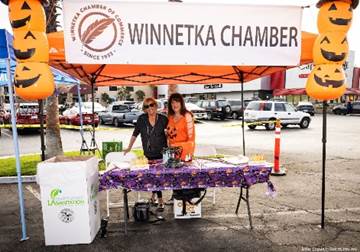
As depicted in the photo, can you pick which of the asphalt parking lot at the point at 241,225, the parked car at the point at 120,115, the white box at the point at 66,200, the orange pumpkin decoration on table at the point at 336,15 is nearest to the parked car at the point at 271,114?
the parked car at the point at 120,115

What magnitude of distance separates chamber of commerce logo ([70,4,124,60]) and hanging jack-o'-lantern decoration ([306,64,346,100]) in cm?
269

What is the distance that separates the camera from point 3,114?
22.2m

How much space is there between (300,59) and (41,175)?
3924 mm

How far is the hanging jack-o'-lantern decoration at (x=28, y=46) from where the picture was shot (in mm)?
3924

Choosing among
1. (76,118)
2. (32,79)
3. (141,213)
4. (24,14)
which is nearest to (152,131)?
(141,213)

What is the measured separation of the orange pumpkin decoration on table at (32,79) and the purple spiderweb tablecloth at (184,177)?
4.64ft

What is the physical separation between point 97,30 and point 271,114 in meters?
17.5

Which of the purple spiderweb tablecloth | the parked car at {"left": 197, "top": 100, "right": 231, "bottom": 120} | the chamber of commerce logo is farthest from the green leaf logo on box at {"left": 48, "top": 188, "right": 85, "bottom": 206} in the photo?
the parked car at {"left": 197, "top": 100, "right": 231, "bottom": 120}

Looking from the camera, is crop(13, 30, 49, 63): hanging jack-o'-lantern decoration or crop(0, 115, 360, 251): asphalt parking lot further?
crop(0, 115, 360, 251): asphalt parking lot

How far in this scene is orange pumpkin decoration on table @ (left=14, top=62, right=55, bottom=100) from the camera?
3.96 meters

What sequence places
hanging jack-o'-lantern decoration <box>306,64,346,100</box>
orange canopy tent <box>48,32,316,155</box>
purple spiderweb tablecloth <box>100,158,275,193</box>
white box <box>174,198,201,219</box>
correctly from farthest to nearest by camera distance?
1. orange canopy tent <box>48,32,316,155</box>
2. white box <box>174,198,201,219</box>
3. purple spiderweb tablecloth <box>100,158,275,193</box>
4. hanging jack-o'-lantern decoration <box>306,64,346,100</box>

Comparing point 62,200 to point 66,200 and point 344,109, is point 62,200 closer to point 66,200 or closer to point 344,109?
point 66,200

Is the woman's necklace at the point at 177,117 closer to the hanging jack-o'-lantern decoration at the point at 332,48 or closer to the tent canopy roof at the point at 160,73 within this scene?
the tent canopy roof at the point at 160,73

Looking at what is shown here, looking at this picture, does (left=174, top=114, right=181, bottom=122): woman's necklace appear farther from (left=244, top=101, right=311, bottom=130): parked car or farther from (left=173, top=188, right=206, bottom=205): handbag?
(left=244, top=101, right=311, bottom=130): parked car
